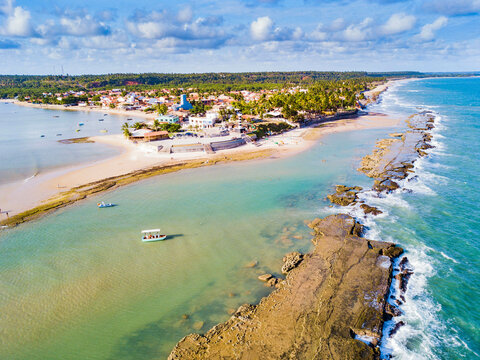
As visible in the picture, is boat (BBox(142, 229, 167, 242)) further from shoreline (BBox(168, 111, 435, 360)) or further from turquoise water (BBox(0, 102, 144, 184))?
turquoise water (BBox(0, 102, 144, 184))

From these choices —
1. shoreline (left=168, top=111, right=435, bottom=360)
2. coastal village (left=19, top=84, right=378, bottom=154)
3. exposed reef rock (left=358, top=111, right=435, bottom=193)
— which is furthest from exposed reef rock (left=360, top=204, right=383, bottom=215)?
coastal village (left=19, top=84, right=378, bottom=154)

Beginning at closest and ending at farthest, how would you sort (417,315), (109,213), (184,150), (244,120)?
(417,315) → (109,213) → (184,150) → (244,120)

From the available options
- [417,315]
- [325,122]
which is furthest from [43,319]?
[325,122]

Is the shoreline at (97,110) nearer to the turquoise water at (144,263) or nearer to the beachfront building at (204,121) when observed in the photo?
the beachfront building at (204,121)

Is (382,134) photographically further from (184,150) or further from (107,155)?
(107,155)

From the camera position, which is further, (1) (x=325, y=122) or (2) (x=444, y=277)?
(1) (x=325, y=122)

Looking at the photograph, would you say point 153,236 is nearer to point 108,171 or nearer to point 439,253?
point 108,171

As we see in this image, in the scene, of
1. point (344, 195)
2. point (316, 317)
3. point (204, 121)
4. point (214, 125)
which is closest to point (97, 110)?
point (204, 121)
